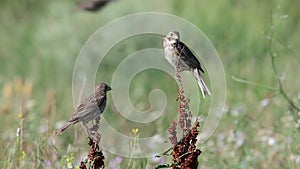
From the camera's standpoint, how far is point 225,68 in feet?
28.3

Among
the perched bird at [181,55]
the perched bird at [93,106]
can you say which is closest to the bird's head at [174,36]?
the perched bird at [181,55]

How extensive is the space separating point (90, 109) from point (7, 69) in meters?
6.59

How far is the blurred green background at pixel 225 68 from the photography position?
6.22 metres

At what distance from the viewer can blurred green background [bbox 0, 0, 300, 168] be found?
20.4 ft

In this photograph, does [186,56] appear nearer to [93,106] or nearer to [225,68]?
[93,106]

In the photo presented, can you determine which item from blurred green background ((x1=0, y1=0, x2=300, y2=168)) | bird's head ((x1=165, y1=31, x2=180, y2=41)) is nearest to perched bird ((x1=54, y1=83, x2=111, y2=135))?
bird's head ((x1=165, y1=31, x2=180, y2=41))

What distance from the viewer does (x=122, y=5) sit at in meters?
9.99

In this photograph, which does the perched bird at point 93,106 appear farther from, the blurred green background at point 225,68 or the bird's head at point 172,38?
the blurred green background at point 225,68

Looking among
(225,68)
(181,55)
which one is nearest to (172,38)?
(181,55)

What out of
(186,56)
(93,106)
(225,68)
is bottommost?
(93,106)

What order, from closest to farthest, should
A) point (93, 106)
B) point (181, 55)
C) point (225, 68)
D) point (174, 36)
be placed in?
point (93, 106)
point (174, 36)
point (181, 55)
point (225, 68)

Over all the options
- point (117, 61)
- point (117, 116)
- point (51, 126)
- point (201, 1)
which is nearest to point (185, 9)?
point (201, 1)

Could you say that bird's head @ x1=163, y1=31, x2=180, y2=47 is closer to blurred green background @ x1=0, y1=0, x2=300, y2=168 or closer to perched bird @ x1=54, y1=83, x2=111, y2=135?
perched bird @ x1=54, y1=83, x2=111, y2=135

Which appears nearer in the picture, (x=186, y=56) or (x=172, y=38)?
(x=172, y=38)
